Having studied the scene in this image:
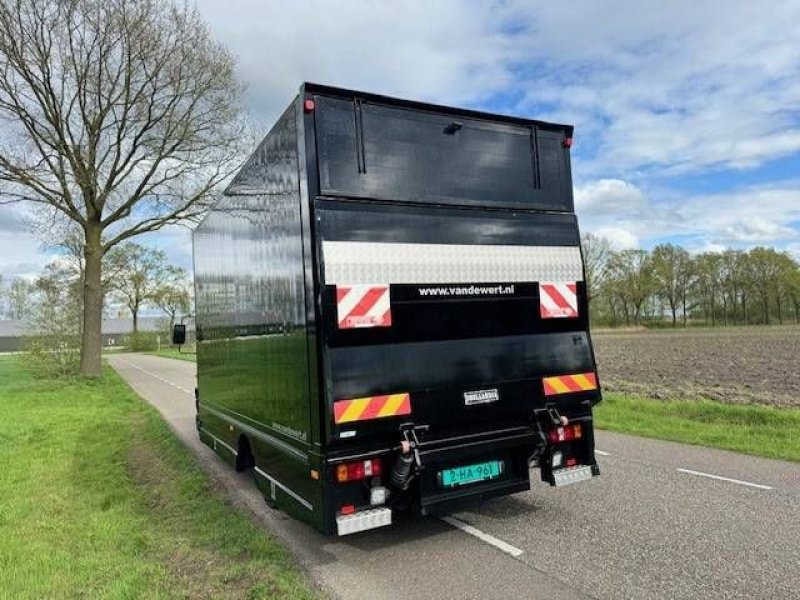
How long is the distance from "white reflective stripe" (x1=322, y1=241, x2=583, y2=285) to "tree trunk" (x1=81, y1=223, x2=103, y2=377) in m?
19.5

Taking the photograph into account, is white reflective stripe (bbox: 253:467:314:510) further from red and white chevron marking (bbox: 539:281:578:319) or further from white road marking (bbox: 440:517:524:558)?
red and white chevron marking (bbox: 539:281:578:319)

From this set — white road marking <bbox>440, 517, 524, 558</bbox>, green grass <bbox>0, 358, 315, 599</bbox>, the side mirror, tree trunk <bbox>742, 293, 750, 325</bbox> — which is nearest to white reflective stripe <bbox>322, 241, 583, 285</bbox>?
white road marking <bbox>440, 517, 524, 558</bbox>

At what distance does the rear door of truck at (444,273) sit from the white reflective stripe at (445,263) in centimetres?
1

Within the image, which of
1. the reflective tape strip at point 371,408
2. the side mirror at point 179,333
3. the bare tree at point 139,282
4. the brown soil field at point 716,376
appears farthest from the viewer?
the bare tree at point 139,282

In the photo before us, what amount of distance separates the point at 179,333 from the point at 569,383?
6.88 meters

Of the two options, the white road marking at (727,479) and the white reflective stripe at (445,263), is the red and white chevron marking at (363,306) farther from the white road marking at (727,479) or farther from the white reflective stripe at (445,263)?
the white road marking at (727,479)

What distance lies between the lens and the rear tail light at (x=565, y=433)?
17.2 feet

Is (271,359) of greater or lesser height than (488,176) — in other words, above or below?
below

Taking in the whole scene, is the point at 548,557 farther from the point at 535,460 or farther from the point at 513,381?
the point at 513,381

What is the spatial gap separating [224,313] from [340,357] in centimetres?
326

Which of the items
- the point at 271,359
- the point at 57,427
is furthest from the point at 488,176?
the point at 57,427

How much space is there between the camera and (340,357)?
4.27 m

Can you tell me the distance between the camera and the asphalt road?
3.98 metres

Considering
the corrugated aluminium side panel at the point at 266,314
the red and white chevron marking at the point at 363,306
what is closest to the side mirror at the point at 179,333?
the corrugated aluminium side panel at the point at 266,314
